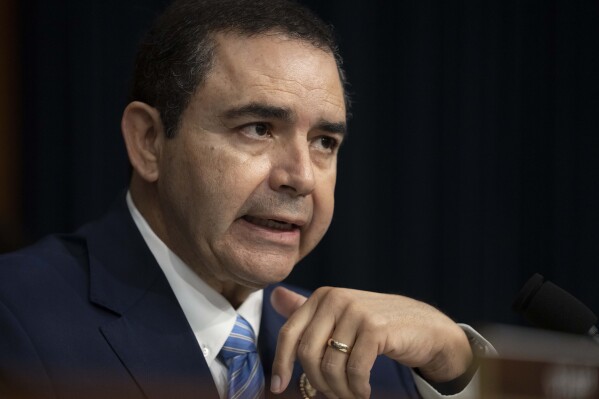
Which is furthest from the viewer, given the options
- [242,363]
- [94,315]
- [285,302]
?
[285,302]

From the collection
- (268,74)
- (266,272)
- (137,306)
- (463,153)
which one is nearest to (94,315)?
(137,306)

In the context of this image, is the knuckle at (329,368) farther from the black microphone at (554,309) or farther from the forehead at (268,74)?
the forehead at (268,74)

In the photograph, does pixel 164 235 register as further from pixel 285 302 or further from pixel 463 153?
pixel 463 153

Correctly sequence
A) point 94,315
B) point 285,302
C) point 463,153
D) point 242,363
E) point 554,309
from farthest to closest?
point 463,153
point 285,302
point 242,363
point 94,315
point 554,309

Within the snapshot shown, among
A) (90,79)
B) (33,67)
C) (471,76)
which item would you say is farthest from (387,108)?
(33,67)

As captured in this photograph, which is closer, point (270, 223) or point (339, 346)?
point (339, 346)

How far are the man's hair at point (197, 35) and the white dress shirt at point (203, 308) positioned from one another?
0.82ft

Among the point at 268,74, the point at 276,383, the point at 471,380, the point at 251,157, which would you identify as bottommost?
the point at 471,380

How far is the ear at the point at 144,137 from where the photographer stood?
1.59 metres

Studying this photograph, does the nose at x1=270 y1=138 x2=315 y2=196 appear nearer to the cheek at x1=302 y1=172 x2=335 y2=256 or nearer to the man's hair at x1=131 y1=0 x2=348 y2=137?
the cheek at x1=302 y1=172 x2=335 y2=256

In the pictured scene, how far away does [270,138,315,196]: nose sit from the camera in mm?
1457

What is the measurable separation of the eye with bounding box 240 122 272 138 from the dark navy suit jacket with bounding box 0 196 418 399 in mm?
339

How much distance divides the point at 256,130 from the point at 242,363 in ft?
1.57

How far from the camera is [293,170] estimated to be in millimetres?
1466
